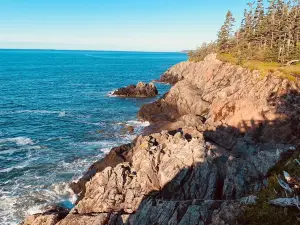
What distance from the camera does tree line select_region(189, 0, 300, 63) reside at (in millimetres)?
71375

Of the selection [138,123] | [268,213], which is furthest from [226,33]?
[268,213]

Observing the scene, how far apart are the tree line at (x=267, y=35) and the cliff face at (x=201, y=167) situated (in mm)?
17107

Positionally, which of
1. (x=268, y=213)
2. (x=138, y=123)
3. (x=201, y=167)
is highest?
(x=268, y=213)

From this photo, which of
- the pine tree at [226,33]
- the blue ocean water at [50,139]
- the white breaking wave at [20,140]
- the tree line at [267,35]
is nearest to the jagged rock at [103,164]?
the blue ocean water at [50,139]

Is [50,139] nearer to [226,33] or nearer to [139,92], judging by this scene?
[139,92]

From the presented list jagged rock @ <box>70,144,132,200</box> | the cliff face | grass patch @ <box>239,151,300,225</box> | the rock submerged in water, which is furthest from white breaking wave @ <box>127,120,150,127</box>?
grass patch @ <box>239,151,300,225</box>

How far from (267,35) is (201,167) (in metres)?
71.8

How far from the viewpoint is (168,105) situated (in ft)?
231

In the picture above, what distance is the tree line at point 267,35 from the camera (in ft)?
234

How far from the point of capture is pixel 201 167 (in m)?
28.6

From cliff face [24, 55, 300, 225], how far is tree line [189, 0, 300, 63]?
1711cm

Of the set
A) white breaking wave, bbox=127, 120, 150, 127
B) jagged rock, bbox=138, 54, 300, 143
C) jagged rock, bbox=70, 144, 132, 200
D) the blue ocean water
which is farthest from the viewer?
white breaking wave, bbox=127, 120, 150, 127

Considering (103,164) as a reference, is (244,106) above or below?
above

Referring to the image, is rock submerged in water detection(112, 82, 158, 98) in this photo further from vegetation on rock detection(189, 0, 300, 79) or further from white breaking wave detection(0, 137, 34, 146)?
white breaking wave detection(0, 137, 34, 146)
